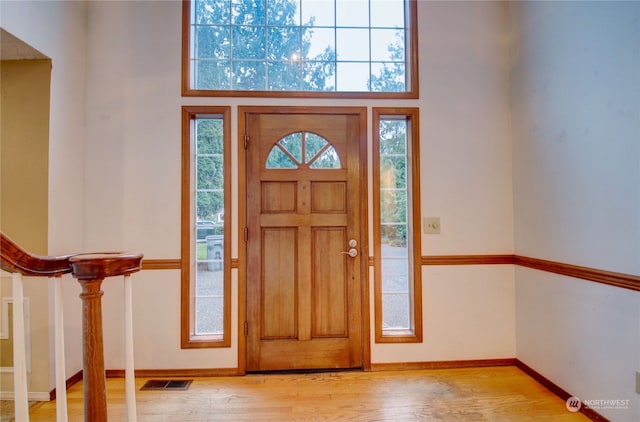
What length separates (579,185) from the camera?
1.95 metres

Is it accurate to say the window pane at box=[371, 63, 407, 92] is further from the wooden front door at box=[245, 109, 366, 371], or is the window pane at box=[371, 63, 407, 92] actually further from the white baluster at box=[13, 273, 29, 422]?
the white baluster at box=[13, 273, 29, 422]

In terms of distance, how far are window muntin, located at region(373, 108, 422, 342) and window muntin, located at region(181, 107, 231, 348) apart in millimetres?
1186

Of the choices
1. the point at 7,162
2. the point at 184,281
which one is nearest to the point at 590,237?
the point at 184,281

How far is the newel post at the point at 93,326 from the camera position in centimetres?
92

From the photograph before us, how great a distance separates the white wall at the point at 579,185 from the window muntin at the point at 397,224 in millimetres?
826

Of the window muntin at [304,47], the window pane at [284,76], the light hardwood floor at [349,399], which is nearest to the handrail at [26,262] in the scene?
the light hardwood floor at [349,399]

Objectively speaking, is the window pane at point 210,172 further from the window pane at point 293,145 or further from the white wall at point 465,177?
the white wall at point 465,177

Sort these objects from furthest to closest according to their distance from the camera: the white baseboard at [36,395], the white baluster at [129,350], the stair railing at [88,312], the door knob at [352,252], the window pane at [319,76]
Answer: the window pane at [319,76] → the door knob at [352,252] → the white baseboard at [36,395] → the white baluster at [129,350] → the stair railing at [88,312]

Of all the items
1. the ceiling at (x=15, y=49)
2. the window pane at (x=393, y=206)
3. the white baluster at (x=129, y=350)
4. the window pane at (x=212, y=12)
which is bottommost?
the white baluster at (x=129, y=350)

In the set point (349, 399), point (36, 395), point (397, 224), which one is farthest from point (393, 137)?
point (36, 395)

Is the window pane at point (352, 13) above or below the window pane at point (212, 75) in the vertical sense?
above

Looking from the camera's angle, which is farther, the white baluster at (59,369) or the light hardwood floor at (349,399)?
the light hardwood floor at (349,399)

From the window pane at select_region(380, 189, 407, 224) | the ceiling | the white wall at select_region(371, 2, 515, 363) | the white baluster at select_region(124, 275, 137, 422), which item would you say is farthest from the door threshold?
the ceiling

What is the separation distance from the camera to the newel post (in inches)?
36.2
